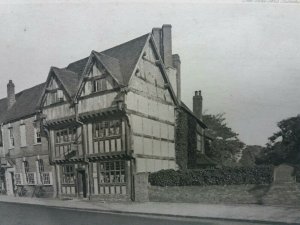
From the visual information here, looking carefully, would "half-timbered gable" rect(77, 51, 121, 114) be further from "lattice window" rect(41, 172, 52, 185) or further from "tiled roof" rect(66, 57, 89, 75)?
"lattice window" rect(41, 172, 52, 185)

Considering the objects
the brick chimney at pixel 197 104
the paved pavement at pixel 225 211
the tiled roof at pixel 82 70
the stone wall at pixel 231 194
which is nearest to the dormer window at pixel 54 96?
the tiled roof at pixel 82 70

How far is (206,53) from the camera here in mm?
10320

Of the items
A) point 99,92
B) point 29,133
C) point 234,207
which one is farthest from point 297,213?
point 29,133

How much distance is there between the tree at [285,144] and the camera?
47.4ft

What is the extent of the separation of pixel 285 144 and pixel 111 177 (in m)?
7.93

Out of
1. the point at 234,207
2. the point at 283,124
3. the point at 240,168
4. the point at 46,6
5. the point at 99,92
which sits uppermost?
the point at 46,6

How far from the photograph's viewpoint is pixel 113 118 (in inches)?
656

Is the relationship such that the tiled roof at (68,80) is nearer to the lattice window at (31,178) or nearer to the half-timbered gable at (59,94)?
the half-timbered gable at (59,94)

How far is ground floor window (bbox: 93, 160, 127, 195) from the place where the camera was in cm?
1648

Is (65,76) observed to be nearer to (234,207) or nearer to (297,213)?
(234,207)

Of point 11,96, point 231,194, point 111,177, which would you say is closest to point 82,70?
point 111,177

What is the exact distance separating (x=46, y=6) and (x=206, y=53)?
447 cm

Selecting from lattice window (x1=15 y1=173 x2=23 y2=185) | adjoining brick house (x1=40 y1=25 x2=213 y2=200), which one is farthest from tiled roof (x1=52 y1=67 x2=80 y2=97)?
lattice window (x1=15 y1=173 x2=23 y2=185)

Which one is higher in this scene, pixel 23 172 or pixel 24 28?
pixel 24 28
